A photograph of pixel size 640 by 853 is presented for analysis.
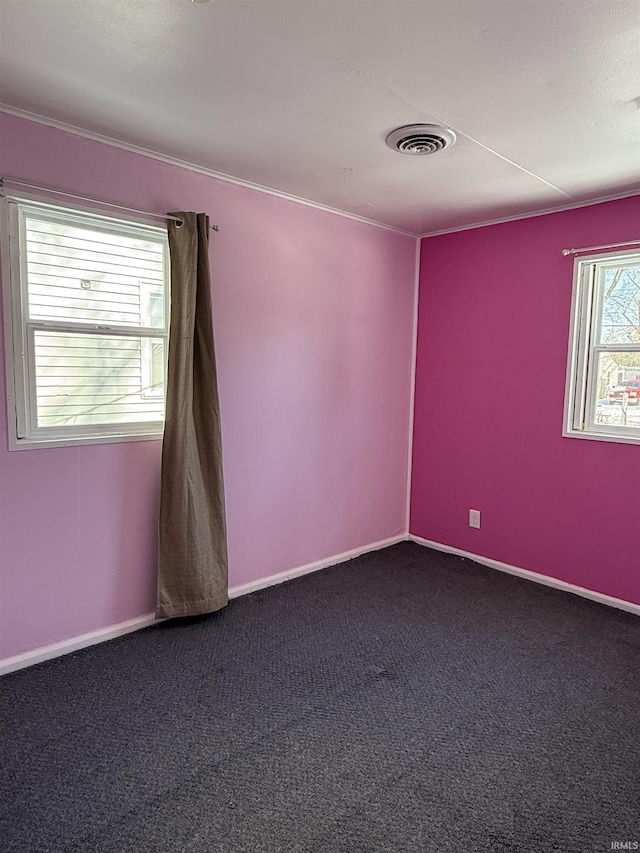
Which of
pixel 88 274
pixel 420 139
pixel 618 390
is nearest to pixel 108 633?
pixel 88 274

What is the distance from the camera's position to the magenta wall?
3.03 meters

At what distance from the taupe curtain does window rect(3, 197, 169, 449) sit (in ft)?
0.50

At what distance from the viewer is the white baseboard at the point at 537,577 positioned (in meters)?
3.00

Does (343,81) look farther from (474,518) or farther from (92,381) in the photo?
(474,518)

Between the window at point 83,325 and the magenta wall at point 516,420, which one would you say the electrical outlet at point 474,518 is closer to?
the magenta wall at point 516,420

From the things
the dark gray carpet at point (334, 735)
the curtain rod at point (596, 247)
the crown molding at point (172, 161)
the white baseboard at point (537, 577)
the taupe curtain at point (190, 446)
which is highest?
the crown molding at point (172, 161)

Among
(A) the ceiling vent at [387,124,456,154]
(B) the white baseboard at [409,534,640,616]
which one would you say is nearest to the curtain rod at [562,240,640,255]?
(A) the ceiling vent at [387,124,456,154]

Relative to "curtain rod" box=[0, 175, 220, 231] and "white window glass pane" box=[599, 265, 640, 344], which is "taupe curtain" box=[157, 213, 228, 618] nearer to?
"curtain rod" box=[0, 175, 220, 231]

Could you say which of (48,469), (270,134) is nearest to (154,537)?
(48,469)

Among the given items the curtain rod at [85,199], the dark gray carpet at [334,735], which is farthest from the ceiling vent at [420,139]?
the dark gray carpet at [334,735]

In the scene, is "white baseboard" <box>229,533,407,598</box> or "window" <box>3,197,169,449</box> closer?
"window" <box>3,197,169,449</box>

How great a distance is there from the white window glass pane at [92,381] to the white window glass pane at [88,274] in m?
0.10

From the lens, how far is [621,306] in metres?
3.02

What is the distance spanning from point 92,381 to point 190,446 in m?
0.55
